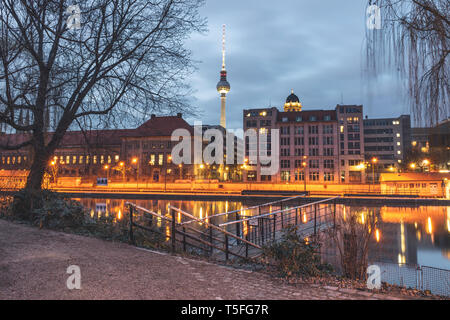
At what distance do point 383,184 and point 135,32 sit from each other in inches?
1480

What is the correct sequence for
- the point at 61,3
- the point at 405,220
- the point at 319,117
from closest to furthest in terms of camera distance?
the point at 61,3, the point at 405,220, the point at 319,117

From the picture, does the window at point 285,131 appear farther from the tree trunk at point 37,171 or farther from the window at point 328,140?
the tree trunk at point 37,171

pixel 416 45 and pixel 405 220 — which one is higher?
pixel 416 45

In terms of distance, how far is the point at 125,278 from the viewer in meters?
5.13

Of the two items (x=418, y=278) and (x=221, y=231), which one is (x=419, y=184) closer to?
(x=418, y=278)

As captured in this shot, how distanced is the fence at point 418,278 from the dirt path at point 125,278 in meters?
3.08

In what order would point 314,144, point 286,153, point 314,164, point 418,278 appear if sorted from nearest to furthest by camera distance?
point 418,278
point 314,164
point 314,144
point 286,153

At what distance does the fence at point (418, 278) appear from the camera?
6.65 meters

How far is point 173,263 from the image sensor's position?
627 centimetres

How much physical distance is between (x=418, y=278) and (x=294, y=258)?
4.00 m

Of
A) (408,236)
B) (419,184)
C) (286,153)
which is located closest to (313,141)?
(286,153)
